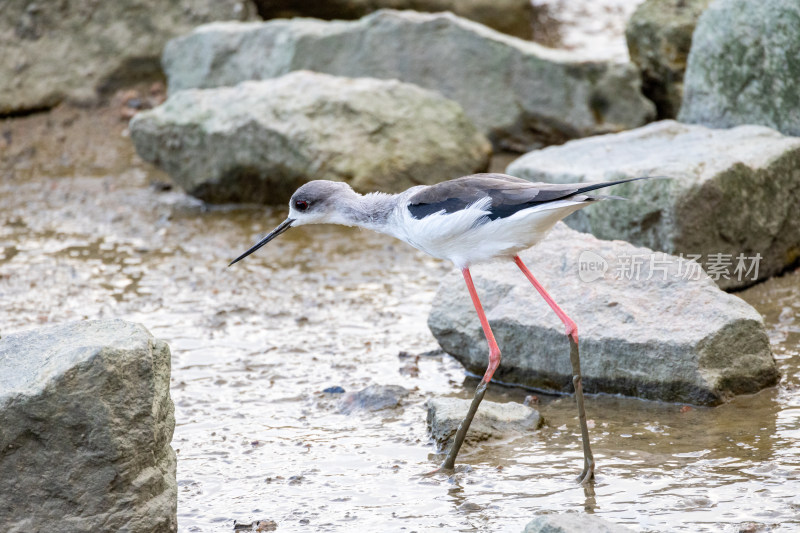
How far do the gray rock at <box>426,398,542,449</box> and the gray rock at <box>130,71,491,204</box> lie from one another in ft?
11.5

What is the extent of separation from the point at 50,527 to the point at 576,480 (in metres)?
2.03

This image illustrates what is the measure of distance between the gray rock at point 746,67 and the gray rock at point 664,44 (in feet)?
4.68

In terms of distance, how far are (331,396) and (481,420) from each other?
93cm

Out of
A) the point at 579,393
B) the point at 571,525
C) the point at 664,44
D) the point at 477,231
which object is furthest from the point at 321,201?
the point at 664,44

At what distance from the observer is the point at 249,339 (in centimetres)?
596

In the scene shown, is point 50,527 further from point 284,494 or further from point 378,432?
point 378,432

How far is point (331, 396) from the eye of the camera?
5.13m

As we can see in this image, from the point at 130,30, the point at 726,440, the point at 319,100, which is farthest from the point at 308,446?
the point at 130,30

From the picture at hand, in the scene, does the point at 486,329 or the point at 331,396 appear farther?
the point at 331,396

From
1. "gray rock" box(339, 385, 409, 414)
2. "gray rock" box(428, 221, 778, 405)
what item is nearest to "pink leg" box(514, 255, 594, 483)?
"gray rock" box(428, 221, 778, 405)

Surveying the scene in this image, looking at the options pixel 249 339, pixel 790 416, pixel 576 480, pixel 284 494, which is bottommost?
pixel 249 339

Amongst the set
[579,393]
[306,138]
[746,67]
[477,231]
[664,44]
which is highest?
[746,67]

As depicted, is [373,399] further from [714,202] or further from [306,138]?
[306,138]

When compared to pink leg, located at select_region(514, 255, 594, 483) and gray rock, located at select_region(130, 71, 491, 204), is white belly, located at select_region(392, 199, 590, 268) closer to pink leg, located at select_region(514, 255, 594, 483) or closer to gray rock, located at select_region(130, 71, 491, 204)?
pink leg, located at select_region(514, 255, 594, 483)
